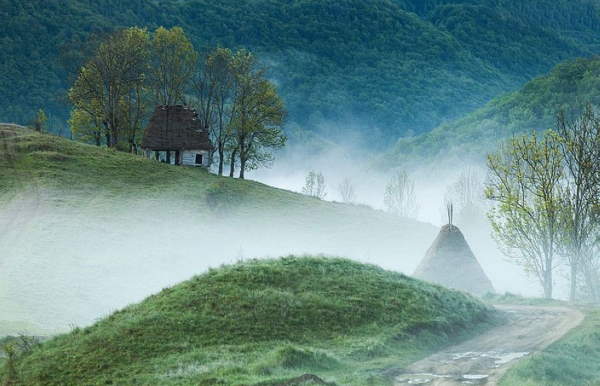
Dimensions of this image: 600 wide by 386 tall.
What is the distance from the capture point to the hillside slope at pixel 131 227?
57.4m

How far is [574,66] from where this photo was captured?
192750 millimetres

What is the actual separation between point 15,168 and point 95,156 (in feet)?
30.6

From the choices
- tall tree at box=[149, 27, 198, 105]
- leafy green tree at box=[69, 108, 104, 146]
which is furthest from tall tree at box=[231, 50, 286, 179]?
leafy green tree at box=[69, 108, 104, 146]

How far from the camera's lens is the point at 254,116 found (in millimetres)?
93250

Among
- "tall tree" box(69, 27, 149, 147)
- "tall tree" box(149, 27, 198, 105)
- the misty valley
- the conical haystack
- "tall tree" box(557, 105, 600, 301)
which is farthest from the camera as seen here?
"tall tree" box(149, 27, 198, 105)

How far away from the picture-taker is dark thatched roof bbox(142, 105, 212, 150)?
290 ft

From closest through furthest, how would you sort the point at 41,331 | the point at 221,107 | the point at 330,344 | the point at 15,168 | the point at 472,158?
the point at 330,344 < the point at 41,331 < the point at 15,168 < the point at 221,107 < the point at 472,158

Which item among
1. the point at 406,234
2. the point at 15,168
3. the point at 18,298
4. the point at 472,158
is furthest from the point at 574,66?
the point at 18,298

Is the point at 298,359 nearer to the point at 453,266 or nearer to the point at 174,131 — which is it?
the point at 453,266

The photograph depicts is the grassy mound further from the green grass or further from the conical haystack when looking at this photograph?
the conical haystack

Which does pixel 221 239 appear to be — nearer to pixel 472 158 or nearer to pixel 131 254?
pixel 131 254

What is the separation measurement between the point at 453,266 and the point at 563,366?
89.5 feet

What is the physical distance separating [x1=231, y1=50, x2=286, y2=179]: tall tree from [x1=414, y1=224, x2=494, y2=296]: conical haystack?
41604 millimetres

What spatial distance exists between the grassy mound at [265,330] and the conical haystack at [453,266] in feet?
43.0
